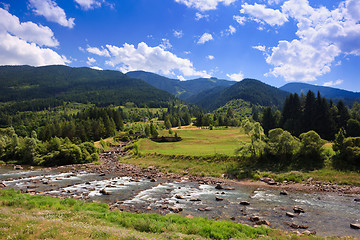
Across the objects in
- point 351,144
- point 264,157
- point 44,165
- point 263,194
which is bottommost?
point 44,165

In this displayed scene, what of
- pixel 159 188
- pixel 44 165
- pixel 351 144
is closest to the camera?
pixel 159 188

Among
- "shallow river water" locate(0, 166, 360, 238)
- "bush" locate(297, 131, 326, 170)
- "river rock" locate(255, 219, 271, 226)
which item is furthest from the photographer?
"bush" locate(297, 131, 326, 170)

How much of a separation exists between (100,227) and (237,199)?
22.9 m

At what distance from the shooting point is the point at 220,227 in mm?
17688

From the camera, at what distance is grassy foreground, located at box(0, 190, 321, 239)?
13078mm

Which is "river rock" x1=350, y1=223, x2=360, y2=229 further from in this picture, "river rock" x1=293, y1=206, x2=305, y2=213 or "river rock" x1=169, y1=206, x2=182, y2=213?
"river rock" x1=169, y1=206, x2=182, y2=213

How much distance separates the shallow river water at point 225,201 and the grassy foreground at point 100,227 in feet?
16.5

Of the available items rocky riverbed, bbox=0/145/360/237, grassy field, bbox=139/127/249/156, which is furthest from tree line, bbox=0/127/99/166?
rocky riverbed, bbox=0/145/360/237

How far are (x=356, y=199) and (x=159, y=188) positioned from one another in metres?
33.5

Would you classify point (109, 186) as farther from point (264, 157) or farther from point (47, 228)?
point (264, 157)

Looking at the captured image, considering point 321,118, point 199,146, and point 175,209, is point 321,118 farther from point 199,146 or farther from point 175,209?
point 175,209

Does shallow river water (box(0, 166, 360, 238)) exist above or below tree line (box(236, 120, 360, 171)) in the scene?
below

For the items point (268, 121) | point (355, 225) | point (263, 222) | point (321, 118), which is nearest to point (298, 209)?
point (355, 225)

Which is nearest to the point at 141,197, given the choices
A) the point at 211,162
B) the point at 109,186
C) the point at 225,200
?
the point at 109,186
